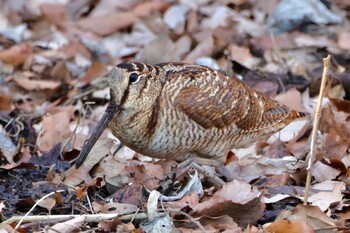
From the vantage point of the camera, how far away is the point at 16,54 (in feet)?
28.7

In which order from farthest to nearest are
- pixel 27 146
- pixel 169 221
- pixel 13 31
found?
pixel 13 31 < pixel 27 146 < pixel 169 221

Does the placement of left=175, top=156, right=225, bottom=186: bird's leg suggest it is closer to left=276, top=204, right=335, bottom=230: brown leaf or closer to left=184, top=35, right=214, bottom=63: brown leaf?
left=276, top=204, right=335, bottom=230: brown leaf

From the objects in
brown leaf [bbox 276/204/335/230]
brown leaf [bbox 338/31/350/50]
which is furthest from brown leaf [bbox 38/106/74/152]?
brown leaf [bbox 338/31/350/50]

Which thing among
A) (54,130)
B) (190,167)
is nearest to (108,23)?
(54,130)

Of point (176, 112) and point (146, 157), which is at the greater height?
point (176, 112)

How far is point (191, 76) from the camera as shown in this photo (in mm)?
5445

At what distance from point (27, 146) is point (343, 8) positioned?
4878 millimetres

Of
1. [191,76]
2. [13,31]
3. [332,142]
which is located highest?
[191,76]

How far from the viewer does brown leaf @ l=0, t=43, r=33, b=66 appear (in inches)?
340

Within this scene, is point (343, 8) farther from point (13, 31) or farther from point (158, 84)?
point (158, 84)

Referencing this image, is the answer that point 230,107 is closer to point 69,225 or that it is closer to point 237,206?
point 237,206

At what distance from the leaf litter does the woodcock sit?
23cm

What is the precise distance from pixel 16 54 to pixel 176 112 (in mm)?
3909

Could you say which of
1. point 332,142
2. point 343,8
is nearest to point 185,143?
point 332,142
